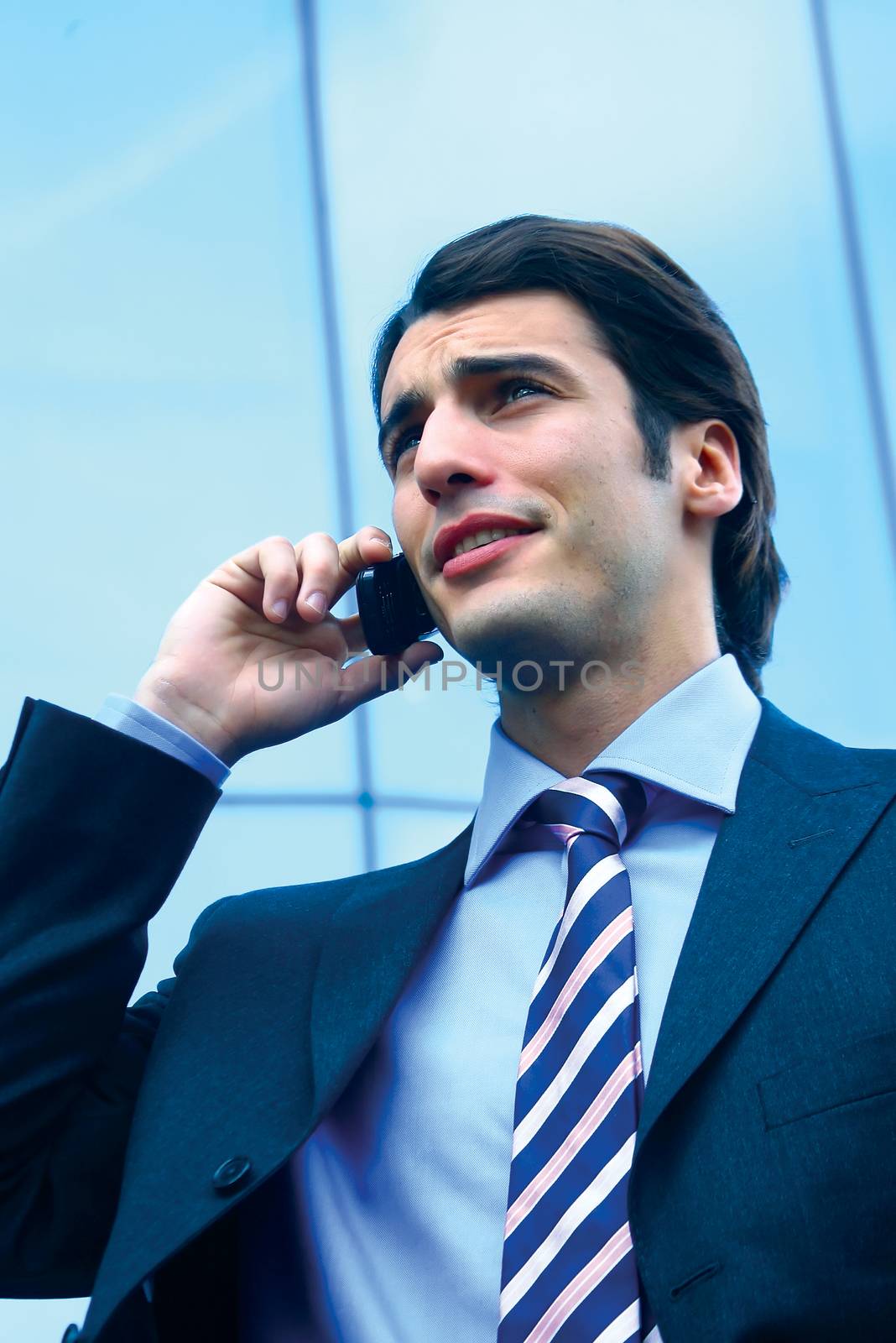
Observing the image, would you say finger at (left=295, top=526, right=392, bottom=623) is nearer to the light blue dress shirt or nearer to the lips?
the lips

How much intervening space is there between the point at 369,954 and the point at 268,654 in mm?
441

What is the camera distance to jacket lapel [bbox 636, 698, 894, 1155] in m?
1.03

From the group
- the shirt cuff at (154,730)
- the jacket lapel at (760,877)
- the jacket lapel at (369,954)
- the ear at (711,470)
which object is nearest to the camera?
the jacket lapel at (760,877)

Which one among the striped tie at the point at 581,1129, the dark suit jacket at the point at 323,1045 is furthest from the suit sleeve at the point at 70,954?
the striped tie at the point at 581,1129

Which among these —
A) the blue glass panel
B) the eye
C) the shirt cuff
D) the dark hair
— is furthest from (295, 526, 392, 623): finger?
the blue glass panel

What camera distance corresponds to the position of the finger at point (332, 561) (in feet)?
5.06

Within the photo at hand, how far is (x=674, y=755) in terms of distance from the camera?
134cm

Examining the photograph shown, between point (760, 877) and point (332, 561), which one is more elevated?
point (332, 561)

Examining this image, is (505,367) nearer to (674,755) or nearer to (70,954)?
(674,755)

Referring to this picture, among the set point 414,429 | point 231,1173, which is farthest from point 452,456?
point 231,1173

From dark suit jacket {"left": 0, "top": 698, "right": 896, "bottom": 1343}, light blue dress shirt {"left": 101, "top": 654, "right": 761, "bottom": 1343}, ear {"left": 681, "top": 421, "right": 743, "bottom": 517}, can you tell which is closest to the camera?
dark suit jacket {"left": 0, "top": 698, "right": 896, "bottom": 1343}

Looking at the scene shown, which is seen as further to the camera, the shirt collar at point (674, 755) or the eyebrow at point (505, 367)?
the eyebrow at point (505, 367)

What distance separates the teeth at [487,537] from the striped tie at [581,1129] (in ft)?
1.29

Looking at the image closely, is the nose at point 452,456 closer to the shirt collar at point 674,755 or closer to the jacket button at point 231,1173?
the shirt collar at point 674,755
